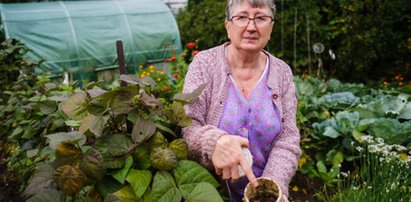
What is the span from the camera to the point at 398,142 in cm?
279

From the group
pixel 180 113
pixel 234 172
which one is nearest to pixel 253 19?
pixel 180 113

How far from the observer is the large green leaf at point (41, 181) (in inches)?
44.2

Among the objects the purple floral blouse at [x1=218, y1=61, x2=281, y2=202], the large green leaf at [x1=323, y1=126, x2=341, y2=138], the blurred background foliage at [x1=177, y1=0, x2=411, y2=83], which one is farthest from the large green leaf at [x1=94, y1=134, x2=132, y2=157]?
the blurred background foliage at [x1=177, y1=0, x2=411, y2=83]

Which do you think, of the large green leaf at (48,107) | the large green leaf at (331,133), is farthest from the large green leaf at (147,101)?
the large green leaf at (331,133)

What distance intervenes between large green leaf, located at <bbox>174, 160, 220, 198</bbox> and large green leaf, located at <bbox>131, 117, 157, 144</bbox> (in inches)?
6.4

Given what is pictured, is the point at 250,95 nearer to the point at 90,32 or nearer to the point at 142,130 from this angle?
the point at 142,130

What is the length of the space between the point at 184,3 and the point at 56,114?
9191mm

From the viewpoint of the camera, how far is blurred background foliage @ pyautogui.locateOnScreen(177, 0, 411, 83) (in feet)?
20.7

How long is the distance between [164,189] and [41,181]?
384 mm

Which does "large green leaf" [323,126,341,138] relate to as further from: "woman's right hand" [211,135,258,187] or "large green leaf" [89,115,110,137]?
"large green leaf" [89,115,110,137]

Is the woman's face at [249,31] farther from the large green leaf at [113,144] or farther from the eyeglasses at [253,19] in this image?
the large green leaf at [113,144]

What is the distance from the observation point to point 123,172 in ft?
3.76

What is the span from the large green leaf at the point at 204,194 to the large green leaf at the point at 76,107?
461 millimetres

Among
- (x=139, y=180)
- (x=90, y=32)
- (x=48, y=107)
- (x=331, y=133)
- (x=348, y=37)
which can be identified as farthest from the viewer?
(x=90, y=32)
